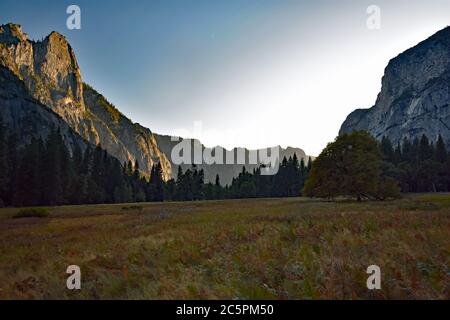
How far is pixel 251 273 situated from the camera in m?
8.77

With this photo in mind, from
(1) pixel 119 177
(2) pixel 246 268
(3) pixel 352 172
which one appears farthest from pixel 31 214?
(1) pixel 119 177

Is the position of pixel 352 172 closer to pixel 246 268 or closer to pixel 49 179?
pixel 246 268

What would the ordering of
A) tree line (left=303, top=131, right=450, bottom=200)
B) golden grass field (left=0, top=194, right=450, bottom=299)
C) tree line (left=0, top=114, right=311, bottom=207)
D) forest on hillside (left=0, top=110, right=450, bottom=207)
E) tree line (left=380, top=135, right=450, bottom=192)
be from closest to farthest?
golden grass field (left=0, top=194, right=450, bottom=299), tree line (left=303, top=131, right=450, bottom=200), tree line (left=0, top=114, right=311, bottom=207), forest on hillside (left=0, top=110, right=450, bottom=207), tree line (left=380, top=135, right=450, bottom=192)

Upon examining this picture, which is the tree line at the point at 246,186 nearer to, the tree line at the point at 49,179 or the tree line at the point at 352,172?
the tree line at the point at 49,179

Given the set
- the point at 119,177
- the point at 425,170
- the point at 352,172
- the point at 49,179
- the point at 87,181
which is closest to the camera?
the point at 352,172

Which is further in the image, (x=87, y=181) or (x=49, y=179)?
(x=87, y=181)

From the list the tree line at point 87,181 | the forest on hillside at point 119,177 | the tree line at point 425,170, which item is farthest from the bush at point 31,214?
the tree line at point 425,170

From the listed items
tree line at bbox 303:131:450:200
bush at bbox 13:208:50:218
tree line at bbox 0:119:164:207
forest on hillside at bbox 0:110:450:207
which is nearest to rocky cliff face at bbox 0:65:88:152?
forest on hillside at bbox 0:110:450:207

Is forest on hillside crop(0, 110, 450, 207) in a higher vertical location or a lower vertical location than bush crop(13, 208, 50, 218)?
higher

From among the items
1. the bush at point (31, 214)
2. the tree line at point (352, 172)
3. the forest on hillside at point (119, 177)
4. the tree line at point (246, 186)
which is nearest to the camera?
the bush at point (31, 214)

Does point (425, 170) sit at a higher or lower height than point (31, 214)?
higher

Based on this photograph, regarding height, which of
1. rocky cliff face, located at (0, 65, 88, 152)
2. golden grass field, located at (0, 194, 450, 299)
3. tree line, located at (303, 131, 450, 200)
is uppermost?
rocky cliff face, located at (0, 65, 88, 152)

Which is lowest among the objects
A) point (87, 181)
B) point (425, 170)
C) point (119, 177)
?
point (87, 181)

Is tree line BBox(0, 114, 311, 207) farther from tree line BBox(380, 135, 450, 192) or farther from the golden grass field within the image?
the golden grass field
